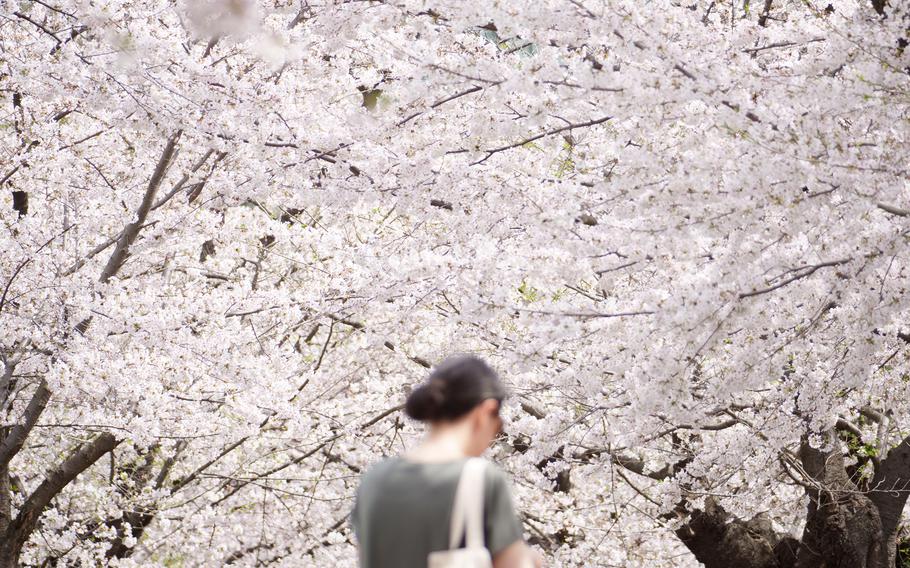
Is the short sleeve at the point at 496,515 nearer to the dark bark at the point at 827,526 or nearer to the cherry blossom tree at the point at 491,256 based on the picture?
the cherry blossom tree at the point at 491,256

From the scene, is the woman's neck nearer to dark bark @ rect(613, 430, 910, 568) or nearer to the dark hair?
the dark hair

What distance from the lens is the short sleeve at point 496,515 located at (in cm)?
192

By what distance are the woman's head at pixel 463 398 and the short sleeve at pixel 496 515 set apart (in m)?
0.12

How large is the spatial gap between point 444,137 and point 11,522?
418cm

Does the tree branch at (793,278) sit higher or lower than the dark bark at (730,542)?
higher

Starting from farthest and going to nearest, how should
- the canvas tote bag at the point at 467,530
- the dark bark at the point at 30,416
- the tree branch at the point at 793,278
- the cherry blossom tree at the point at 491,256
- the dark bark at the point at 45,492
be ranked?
1. the dark bark at the point at 45,492
2. the dark bark at the point at 30,416
3. the cherry blossom tree at the point at 491,256
4. the tree branch at the point at 793,278
5. the canvas tote bag at the point at 467,530

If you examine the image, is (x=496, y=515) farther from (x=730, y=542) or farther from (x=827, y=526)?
(x=730, y=542)

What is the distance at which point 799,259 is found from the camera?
3.56m

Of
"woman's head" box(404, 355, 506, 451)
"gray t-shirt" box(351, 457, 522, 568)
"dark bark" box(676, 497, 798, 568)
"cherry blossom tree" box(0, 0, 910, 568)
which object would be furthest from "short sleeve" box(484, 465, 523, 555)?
"dark bark" box(676, 497, 798, 568)

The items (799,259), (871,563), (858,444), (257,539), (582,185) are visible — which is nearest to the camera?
(799,259)

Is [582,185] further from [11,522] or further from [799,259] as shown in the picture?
[11,522]

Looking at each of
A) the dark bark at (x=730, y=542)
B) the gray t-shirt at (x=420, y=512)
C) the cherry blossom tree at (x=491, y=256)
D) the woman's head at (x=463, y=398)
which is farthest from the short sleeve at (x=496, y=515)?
the dark bark at (x=730, y=542)

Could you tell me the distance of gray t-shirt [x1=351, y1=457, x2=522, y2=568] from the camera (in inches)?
75.4

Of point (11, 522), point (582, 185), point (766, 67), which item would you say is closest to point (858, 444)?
point (766, 67)
